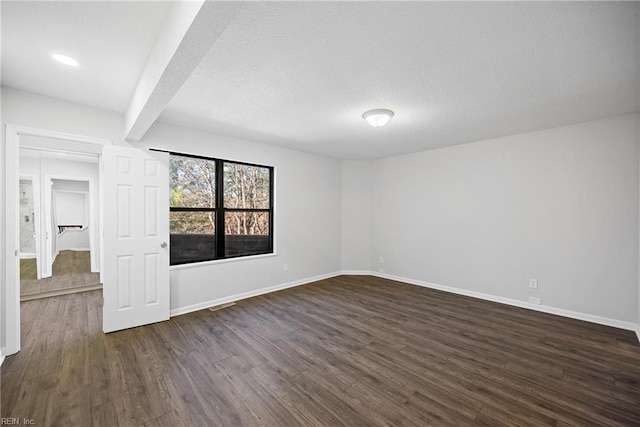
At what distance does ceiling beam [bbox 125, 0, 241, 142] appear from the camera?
1.19 meters

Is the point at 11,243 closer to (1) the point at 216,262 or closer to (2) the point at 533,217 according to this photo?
(1) the point at 216,262

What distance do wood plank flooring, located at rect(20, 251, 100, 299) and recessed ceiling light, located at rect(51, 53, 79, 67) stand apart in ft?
12.0

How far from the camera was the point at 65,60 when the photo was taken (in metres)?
2.05

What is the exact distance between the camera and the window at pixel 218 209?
369 centimetres

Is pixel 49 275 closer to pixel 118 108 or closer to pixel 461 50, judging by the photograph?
pixel 118 108

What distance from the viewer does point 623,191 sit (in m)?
3.06

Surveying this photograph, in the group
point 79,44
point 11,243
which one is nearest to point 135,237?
point 11,243

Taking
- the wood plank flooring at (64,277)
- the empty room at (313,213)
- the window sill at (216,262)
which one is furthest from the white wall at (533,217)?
the wood plank flooring at (64,277)

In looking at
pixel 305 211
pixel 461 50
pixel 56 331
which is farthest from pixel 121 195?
pixel 461 50

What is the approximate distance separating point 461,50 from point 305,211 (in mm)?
3578

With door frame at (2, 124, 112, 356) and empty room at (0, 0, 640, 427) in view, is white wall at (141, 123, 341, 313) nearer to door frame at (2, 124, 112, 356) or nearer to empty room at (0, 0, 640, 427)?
empty room at (0, 0, 640, 427)

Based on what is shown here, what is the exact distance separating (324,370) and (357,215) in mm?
3794


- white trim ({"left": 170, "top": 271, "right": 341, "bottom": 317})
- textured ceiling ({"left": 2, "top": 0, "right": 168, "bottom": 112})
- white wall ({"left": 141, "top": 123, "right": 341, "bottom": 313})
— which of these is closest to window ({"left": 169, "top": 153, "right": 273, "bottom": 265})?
white wall ({"left": 141, "top": 123, "right": 341, "bottom": 313})

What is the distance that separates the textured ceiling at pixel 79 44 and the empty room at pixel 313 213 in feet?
0.06
